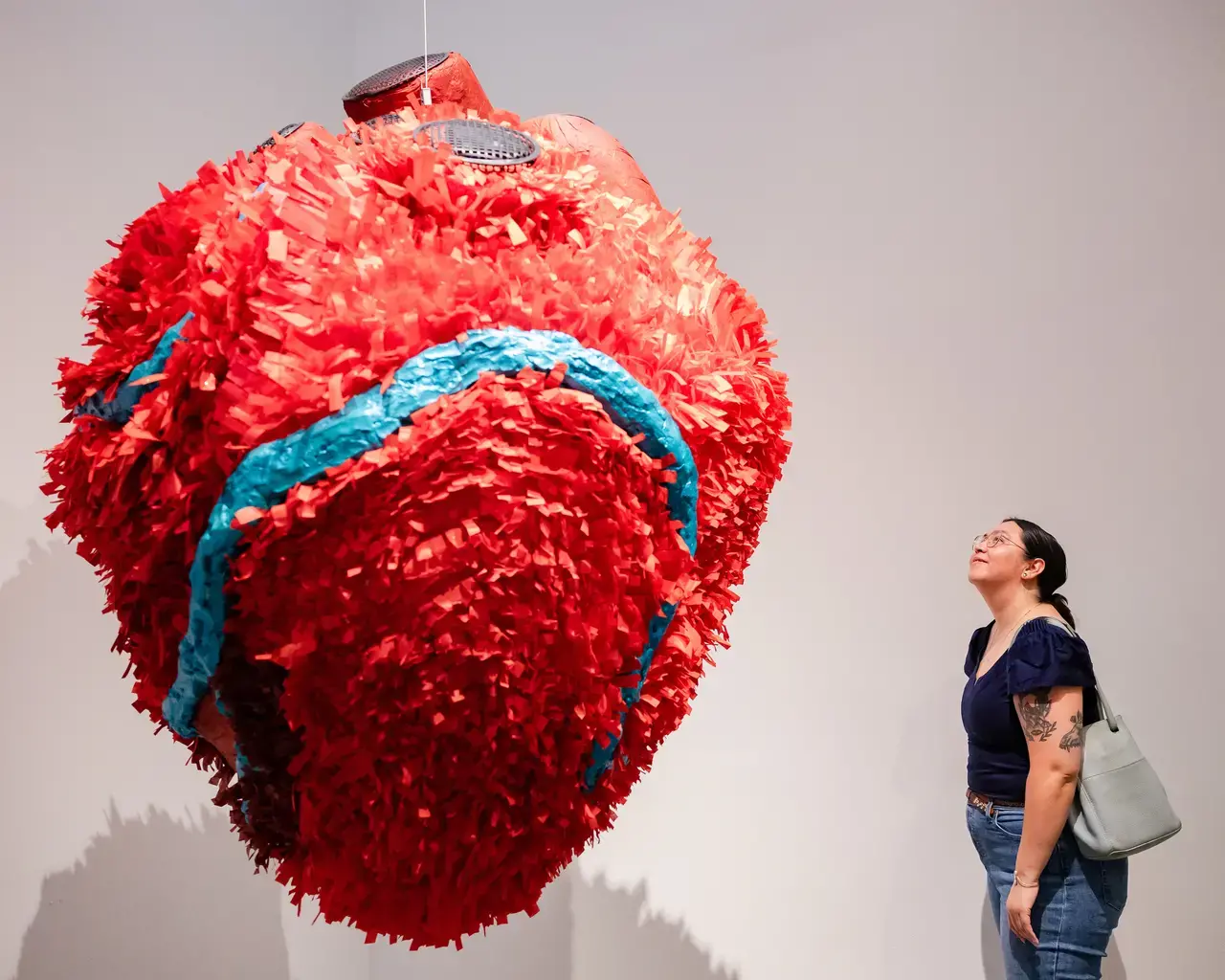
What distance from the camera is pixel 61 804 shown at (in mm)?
1167


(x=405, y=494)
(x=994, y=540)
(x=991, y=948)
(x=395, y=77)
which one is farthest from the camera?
(x=991, y=948)

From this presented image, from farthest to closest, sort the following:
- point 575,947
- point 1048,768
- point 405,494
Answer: point 575,947
point 1048,768
point 405,494

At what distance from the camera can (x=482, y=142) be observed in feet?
2.15

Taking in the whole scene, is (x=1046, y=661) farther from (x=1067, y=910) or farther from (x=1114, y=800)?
(x=1067, y=910)

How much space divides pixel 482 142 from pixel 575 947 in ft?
4.57

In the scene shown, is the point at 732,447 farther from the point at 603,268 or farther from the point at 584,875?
the point at 584,875

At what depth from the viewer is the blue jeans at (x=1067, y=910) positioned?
1177mm

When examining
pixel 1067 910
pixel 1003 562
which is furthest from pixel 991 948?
pixel 1003 562

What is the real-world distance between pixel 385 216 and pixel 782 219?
1.07 m

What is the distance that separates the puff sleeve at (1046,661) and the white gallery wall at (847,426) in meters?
0.28

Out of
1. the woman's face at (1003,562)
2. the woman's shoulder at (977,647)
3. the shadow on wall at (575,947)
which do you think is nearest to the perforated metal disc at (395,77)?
the woman's face at (1003,562)

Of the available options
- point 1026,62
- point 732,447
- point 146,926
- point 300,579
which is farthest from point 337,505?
point 1026,62

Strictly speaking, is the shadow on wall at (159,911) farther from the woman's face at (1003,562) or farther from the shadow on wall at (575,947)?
the woman's face at (1003,562)

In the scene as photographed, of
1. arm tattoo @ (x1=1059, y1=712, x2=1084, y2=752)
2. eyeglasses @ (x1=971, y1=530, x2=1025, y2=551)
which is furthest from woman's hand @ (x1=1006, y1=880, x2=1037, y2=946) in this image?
eyeglasses @ (x1=971, y1=530, x2=1025, y2=551)
